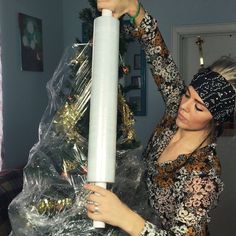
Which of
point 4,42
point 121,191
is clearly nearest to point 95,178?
point 121,191

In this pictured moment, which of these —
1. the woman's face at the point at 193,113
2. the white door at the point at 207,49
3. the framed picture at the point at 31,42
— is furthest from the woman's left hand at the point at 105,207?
the white door at the point at 207,49

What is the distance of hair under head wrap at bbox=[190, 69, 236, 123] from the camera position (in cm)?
93

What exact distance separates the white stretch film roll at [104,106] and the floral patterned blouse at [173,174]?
18 cm

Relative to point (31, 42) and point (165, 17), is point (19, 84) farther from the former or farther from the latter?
point (165, 17)

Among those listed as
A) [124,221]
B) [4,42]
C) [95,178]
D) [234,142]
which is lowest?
[234,142]

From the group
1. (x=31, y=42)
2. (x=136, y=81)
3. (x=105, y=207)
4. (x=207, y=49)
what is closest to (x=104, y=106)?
(x=105, y=207)

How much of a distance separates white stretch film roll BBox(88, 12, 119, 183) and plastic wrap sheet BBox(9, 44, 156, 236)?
167 millimetres

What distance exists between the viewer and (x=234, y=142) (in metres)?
2.77

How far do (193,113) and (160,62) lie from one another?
233mm

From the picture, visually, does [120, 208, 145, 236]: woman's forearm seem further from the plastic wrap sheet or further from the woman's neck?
the woman's neck

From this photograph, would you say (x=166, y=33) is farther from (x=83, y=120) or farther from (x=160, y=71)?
(x=83, y=120)

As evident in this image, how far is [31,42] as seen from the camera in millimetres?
2438

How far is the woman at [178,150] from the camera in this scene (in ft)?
2.62

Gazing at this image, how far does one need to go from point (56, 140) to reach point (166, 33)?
2.01 metres
